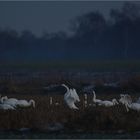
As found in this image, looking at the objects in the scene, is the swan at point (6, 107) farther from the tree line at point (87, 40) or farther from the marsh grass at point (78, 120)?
the tree line at point (87, 40)

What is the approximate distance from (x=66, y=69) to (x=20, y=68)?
179 cm

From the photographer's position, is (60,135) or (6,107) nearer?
(60,135)

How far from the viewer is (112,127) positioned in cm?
1392

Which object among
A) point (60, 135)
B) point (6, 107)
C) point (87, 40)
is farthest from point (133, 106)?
point (87, 40)

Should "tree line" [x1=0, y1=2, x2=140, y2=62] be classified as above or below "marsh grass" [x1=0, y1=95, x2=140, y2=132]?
above

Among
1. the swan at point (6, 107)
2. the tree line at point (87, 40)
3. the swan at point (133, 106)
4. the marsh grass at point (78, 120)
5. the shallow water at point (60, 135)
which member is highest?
the tree line at point (87, 40)

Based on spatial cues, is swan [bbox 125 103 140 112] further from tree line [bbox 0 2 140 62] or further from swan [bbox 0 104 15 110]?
tree line [bbox 0 2 140 62]

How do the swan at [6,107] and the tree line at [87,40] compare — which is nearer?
the swan at [6,107]

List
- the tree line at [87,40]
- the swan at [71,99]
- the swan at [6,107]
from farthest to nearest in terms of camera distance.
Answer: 1. the tree line at [87,40]
2. the swan at [71,99]
3. the swan at [6,107]

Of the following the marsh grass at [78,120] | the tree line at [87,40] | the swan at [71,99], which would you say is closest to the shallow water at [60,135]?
the marsh grass at [78,120]

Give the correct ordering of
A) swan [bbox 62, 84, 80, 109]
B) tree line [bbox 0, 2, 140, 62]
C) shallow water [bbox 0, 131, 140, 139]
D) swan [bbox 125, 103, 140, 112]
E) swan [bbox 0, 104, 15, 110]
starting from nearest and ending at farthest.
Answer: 1. shallow water [bbox 0, 131, 140, 139]
2. swan [bbox 125, 103, 140, 112]
3. swan [bbox 0, 104, 15, 110]
4. swan [bbox 62, 84, 80, 109]
5. tree line [bbox 0, 2, 140, 62]

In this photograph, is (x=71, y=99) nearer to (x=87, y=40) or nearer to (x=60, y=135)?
(x=60, y=135)

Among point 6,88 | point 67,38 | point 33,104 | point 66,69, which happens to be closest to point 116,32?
point 67,38

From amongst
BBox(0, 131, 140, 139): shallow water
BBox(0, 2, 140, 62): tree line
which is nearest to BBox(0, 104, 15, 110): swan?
BBox(0, 131, 140, 139): shallow water
